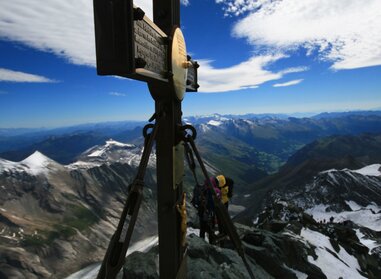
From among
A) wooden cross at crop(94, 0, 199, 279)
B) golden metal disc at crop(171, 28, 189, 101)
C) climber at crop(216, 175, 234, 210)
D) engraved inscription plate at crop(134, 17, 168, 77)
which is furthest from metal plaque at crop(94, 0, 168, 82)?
climber at crop(216, 175, 234, 210)

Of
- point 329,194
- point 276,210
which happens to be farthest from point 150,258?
point 329,194

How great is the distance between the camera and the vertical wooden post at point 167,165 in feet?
15.3

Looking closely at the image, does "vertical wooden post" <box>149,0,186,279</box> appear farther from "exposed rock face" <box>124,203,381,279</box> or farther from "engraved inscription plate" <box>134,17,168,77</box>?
"exposed rock face" <box>124,203,381,279</box>

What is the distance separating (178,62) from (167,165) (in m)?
1.62

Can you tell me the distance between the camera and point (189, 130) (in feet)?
17.8

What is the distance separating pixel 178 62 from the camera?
4.76 m

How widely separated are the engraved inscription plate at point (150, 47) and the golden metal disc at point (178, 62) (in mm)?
254

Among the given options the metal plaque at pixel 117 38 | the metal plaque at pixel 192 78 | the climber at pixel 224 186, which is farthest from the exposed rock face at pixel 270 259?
the metal plaque at pixel 117 38

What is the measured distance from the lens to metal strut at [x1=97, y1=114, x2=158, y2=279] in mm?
3422

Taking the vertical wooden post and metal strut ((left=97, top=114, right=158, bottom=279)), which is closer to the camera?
metal strut ((left=97, top=114, right=158, bottom=279))

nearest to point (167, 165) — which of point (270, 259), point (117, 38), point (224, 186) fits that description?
point (117, 38)

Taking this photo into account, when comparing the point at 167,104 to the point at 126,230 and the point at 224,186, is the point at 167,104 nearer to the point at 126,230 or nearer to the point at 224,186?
the point at 126,230

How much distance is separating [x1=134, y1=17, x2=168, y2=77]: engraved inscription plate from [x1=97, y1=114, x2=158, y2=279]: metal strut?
38.2 inches

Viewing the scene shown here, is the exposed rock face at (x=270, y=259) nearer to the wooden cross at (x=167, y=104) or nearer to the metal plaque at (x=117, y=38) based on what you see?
the wooden cross at (x=167, y=104)
